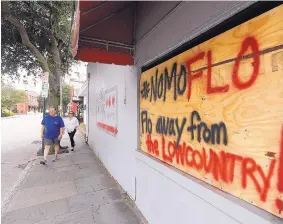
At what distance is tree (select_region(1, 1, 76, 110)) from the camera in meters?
8.47

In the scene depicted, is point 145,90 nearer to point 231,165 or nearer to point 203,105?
point 203,105

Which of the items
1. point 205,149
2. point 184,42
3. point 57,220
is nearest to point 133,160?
point 57,220

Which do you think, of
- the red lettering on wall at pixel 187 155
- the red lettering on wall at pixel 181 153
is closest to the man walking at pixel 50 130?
the red lettering on wall at pixel 181 153

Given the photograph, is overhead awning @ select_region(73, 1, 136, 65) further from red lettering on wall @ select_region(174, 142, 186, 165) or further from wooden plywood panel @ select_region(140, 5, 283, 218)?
red lettering on wall @ select_region(174, 142, 186, 165)

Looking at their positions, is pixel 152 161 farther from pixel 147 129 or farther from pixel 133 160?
pixel 133 160

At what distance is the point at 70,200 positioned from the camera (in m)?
4.27

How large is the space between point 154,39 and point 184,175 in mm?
1822

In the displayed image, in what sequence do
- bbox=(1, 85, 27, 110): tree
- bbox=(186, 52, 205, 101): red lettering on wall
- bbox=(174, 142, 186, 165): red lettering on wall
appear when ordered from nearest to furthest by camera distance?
bbox=(186, 52, 205, 101): red lettering on wall
bbox=(174, 142, 186, 165): red lettering on wall
bbox=(1, 85, 27, 110): tree

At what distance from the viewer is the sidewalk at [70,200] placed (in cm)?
361

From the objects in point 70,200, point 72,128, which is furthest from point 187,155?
point 72,128

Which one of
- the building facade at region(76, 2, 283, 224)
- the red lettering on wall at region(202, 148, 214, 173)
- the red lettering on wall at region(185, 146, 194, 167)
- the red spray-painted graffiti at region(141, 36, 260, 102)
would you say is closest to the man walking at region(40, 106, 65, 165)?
the building facade at region(76, 2, 283, 224)

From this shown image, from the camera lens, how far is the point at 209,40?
2131mm

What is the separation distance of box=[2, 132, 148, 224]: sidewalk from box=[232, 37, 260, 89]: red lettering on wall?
106 inches

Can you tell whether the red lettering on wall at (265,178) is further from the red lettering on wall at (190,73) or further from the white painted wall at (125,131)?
the white painted wall at (125,131)
